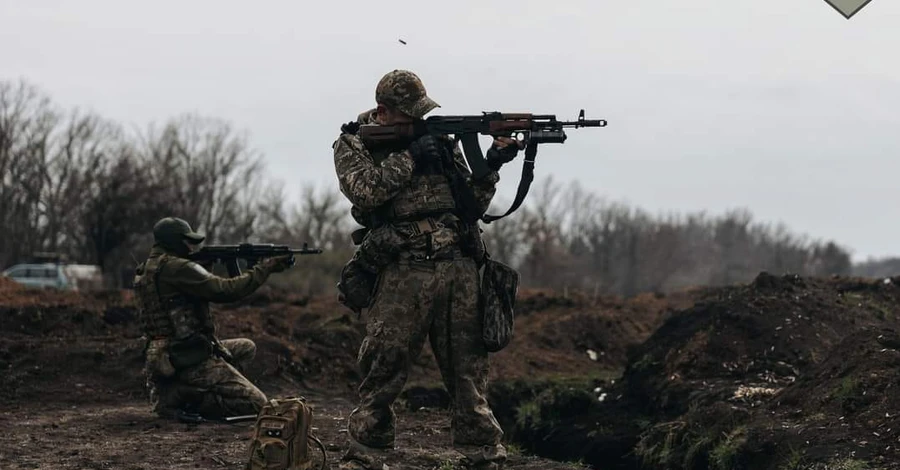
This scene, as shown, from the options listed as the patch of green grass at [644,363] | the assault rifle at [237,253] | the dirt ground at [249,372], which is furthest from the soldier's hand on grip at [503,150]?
the patch of green grass at [644,363]

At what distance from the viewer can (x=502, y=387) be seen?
44.0 ft

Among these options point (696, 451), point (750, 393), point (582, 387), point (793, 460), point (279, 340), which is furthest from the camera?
point (279, 340)

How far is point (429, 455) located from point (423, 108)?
237 cm

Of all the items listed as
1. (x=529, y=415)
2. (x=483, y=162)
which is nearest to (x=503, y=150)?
(x=483, y=162)

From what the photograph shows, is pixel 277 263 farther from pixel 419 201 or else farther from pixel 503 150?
pixel 503 150

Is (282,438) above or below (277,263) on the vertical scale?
below

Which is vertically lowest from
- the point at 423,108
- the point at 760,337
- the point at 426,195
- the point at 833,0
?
the point at 760,337

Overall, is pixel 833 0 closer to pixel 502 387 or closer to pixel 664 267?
pixel 502 387

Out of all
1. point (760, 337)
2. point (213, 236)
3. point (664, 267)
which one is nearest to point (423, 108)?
point (760, 337)

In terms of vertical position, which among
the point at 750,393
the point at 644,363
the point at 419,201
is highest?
the point at 419,201

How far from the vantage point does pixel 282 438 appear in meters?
6.13

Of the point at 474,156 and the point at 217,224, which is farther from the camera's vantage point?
the point at 217,224

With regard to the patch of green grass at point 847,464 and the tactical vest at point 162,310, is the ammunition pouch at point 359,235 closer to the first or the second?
the tactical vest at point 162,310

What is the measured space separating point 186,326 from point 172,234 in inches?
31.8
